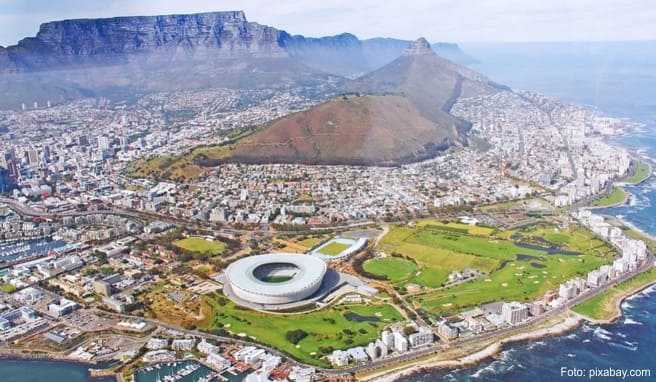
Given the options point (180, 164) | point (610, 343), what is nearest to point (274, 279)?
point (610, 343)

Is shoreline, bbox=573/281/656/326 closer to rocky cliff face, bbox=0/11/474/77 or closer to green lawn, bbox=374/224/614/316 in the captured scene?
green lawn, bbox=374/224/614/316

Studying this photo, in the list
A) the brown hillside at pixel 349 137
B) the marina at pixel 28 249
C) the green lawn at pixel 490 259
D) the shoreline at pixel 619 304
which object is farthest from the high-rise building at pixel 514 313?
the brown hillside at pixel 349 137

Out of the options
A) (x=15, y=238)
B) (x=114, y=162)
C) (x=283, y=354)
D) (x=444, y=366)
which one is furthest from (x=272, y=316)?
(x=114, y=162)

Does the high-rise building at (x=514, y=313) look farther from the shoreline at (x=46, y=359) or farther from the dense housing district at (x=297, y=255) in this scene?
the shoreline at (x=46, y=359)

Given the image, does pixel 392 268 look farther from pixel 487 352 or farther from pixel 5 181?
pixel 5 181

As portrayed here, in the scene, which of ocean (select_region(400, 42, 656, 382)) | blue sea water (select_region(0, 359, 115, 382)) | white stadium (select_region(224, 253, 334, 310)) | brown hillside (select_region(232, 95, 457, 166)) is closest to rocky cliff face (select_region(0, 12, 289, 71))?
brown hillside (select_region(232, 95, 457, 166))

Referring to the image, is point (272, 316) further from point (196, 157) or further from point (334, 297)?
point (196, 157)
